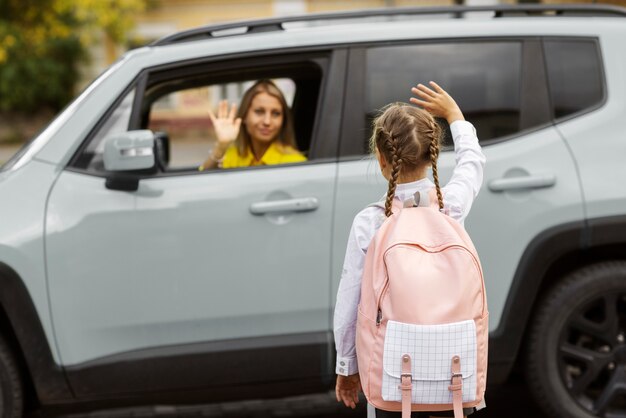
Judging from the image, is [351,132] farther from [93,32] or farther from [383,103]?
[93,32]

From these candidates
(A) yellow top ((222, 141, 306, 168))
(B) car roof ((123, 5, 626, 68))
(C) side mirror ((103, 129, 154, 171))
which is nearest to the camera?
(C) side mirror ((103, 129, 154, 171))

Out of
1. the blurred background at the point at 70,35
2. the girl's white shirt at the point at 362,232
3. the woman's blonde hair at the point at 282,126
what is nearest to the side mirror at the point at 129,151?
the woman's blonde hair at the point at 282,126

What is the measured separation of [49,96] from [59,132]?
62.4 feet

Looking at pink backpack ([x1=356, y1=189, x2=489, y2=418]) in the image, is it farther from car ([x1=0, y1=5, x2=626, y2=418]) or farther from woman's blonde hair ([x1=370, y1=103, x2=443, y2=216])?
car ([x1=0, y1=5, x2=626, y2=418])

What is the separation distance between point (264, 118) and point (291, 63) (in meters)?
0.38

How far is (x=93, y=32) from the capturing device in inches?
872

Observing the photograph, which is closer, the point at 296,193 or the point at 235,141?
the point at 296,193

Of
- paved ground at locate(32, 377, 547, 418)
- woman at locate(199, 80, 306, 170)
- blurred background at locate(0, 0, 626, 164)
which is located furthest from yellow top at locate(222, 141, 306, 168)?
blurred background at locate(0, 0, 626, 164)

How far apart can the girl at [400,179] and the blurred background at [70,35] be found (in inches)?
742

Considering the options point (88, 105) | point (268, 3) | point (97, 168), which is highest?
point (268, 3)

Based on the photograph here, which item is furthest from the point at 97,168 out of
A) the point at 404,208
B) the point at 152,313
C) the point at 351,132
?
the point at 404,208

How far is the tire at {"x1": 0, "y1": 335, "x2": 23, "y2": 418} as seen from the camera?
350cm

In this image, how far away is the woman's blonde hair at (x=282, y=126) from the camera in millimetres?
4066

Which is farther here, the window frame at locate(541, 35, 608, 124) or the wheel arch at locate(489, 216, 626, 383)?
the window frame at locate(541, 35, 608, 124)
